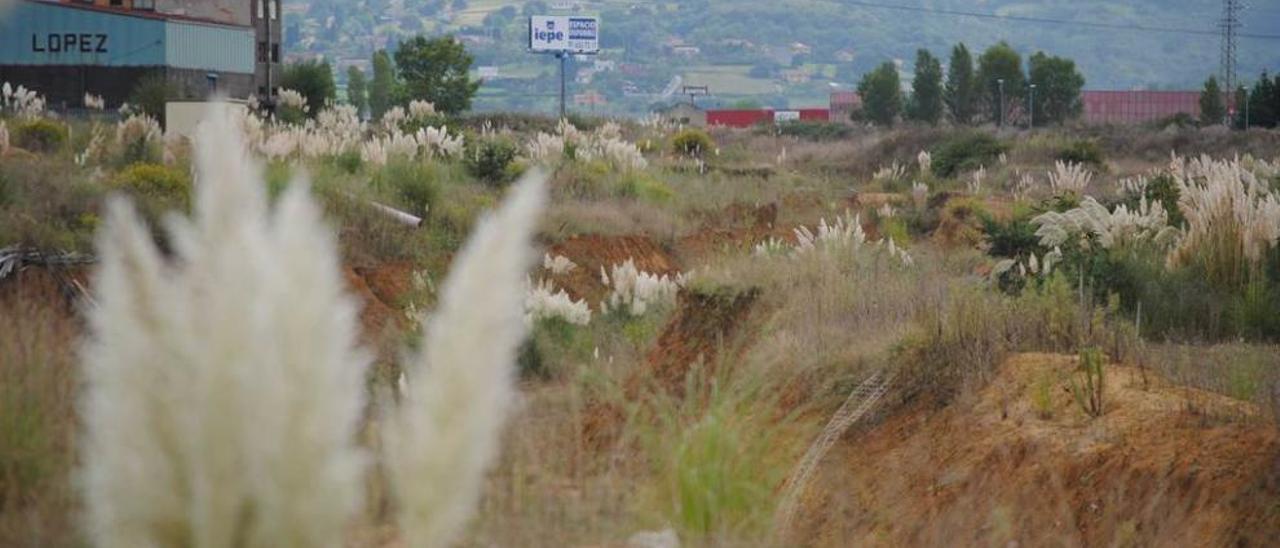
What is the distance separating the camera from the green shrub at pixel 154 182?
16469mm

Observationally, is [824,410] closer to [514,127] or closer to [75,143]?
[75,143]

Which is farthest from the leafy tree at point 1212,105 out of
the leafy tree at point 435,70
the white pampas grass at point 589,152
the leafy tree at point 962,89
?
the white pampas grass at point 589,152

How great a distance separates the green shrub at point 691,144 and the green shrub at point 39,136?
1854 cm

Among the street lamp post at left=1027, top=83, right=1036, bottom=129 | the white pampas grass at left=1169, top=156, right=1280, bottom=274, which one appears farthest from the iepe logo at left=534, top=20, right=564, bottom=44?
the white pampas grass at left=1169, top=156, right=1280, bottom=274

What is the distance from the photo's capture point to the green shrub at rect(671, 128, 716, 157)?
38.1m

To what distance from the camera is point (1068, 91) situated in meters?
85.9

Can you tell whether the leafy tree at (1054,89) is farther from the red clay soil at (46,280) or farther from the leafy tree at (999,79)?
A: the red clay soil at (46,280)

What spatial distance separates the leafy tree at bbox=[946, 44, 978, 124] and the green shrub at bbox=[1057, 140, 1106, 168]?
132ft

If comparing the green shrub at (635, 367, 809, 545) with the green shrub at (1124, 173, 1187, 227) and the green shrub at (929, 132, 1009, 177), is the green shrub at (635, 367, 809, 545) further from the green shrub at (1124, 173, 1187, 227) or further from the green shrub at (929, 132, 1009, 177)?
the green shrub at (929, 132, 1009, 177)

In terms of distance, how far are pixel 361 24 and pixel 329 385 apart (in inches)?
6372

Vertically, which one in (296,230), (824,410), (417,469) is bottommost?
(824,410)

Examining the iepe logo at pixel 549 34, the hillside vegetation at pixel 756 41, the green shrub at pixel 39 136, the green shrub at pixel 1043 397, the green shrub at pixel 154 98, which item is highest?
the hillside vegetation at pixel 756 41

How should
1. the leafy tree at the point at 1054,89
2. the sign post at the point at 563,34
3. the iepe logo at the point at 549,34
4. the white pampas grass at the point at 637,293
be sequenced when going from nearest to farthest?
the white pampas grass at the point at 637,293
the sign post at the point at 563,34
the iepe logo at the point at 549,34
the leafy tree at the point at 1054,89

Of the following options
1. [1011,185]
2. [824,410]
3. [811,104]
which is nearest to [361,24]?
[811,104]
